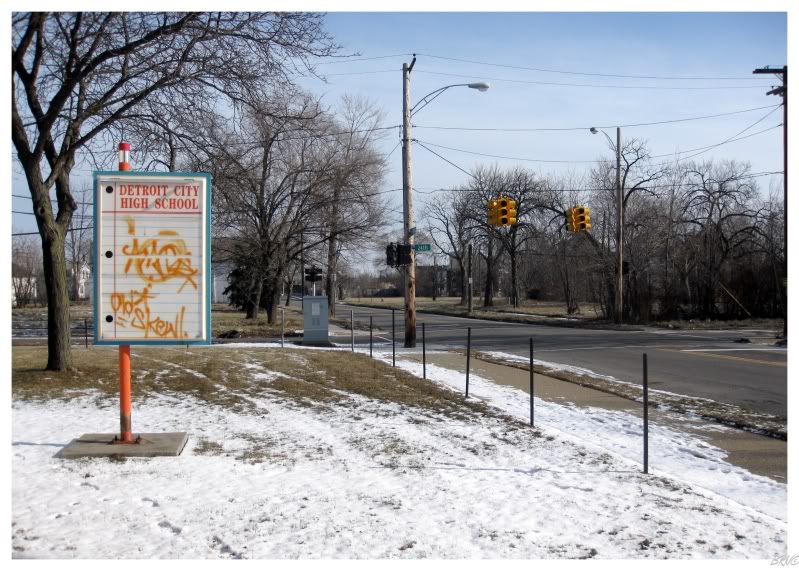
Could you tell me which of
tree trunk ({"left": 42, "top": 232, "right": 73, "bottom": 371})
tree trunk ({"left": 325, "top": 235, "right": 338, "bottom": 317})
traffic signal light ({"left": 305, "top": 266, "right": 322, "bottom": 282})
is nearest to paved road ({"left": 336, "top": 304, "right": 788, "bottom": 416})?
traffic signal light ({"left": 305, "top": 266, "right": 322, "bottom": 282})

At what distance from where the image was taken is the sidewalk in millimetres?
7047

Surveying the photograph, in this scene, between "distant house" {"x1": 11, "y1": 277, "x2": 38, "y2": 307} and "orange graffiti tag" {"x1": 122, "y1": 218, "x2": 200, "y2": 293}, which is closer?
"orange graffiti tag" {"x1": 122, "y1": 218, "x2": 200, "y2": 293}

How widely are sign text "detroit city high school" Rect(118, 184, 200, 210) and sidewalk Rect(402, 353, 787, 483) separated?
18.1ft

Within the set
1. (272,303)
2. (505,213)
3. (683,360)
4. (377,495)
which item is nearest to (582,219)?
(505,213)

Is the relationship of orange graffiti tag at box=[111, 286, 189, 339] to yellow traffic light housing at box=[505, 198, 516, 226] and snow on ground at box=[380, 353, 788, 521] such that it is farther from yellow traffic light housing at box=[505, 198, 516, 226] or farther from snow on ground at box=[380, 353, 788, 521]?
yellow traffic light housing at box=[505, 198, 516, 226]

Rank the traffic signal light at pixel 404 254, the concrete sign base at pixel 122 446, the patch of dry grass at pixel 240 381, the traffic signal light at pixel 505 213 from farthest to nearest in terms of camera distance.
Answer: the traffic signal light at pixel 505 213
the traffic signal light at pixel 404 254
the patch of dry grass at pixel 240 381
the concrete sign base at pixel 122 446

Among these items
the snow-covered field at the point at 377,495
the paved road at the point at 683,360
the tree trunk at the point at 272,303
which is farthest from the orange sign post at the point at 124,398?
the tree trunk at the point at 272,303

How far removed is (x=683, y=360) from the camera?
17156 mm

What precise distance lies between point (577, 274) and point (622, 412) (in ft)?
148

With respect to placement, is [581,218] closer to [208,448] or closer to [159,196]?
[159,196]

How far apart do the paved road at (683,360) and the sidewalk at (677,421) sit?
5.69 feet

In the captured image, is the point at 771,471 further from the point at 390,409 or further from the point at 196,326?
the point at 196,326

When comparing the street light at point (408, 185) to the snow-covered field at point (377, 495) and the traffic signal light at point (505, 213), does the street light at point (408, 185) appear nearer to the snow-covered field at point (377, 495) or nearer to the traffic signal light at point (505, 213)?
the traffic signal light at point (505, 213)

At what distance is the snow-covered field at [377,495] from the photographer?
4.49 m
